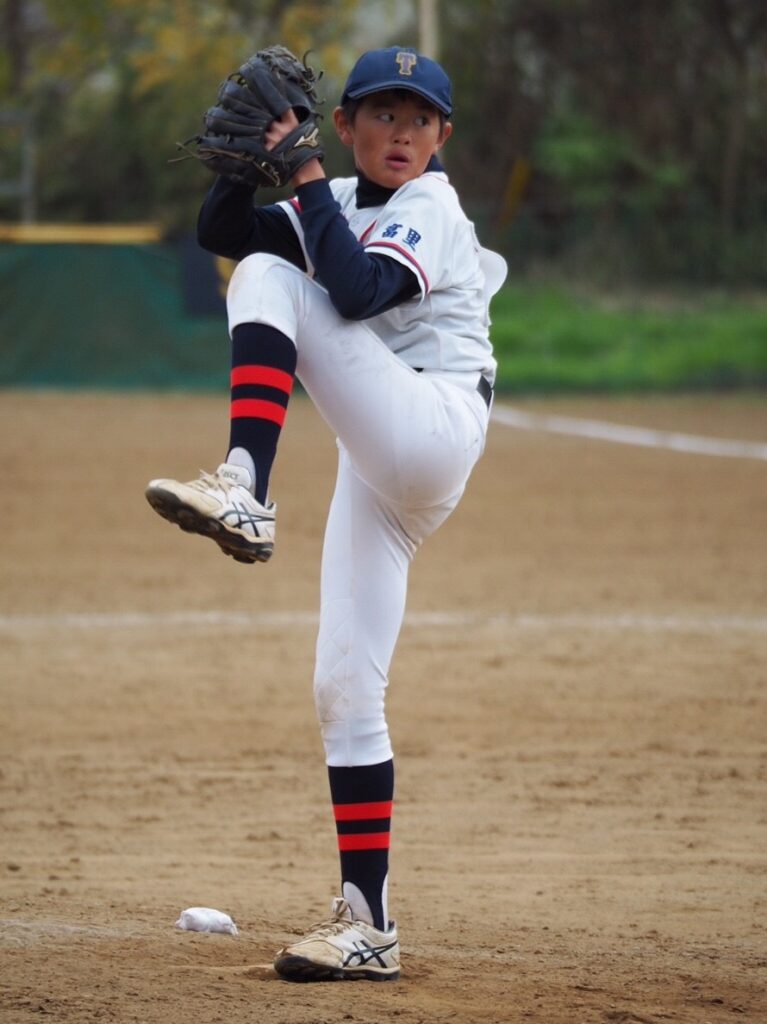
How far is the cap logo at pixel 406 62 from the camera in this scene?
3312 millimetres

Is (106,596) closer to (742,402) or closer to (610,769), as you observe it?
(610,769)

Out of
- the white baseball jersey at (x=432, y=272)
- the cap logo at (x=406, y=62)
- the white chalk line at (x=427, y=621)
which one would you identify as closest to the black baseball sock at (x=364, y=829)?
the white baseball jersey at (x=432, y=272)

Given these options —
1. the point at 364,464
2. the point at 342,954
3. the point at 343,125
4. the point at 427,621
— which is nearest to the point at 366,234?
the point at 343,125

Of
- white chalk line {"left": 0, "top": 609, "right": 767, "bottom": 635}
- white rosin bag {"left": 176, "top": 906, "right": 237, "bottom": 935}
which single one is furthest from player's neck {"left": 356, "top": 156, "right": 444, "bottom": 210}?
white chalk line {"left": 0, "top": 609, "right": 767, "bottom": 635}

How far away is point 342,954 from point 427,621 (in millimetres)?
4591

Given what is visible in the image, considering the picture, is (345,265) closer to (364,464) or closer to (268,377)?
(268,377)

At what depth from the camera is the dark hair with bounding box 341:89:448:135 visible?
Answer: 3352 mm

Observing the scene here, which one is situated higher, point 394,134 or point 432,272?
point 394,134

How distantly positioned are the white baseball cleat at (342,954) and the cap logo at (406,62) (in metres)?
1.86

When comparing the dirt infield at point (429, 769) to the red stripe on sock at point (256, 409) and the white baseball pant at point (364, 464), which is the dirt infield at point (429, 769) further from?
the red stripe on sock at point (256, 409)

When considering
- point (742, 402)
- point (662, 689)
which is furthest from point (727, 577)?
point (742, 402)

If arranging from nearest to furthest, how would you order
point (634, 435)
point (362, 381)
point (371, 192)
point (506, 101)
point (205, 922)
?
point (362, 381), point (371, 192), point (205, 922), point (634, 435), point (506, 101)

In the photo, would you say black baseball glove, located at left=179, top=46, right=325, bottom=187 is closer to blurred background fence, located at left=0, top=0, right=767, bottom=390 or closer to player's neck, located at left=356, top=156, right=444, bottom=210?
player's neck, located at left=356, top=156, right=444, bottom=210

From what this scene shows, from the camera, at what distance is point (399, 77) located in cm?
330
